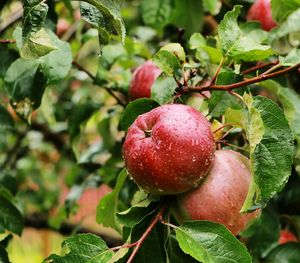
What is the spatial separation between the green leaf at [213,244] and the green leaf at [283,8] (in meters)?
0.44

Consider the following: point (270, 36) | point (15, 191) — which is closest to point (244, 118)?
point (270, 36)

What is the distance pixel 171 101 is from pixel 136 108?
0.19 feet

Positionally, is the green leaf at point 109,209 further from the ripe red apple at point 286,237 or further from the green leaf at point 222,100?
the ripe red apple at point 286,237

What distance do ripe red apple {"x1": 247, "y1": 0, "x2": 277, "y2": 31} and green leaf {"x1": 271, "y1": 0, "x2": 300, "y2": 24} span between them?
0.16 metres

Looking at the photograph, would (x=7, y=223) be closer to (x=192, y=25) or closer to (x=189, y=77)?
(x=189, y=77)

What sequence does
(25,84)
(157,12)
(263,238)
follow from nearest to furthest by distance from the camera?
(25,84)
(263,238)
(157,12)

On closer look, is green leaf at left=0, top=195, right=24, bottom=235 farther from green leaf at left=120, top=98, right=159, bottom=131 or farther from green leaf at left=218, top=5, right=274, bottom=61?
green leaf at left=218, top=5, right=274, bottom=61

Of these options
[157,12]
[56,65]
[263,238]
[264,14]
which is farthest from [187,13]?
[263,238]

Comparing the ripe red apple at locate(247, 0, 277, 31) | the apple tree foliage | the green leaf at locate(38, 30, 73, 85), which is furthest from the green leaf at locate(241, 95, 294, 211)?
the ripe red apple at locate(247, 0, 277, 31)

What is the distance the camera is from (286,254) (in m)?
1.14

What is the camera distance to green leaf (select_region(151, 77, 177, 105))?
937 millimetres

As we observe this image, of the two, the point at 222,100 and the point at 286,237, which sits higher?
the point at 222,100

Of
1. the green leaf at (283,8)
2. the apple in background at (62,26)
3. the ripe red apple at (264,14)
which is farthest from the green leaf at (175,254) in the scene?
the apple in background at (62,26)

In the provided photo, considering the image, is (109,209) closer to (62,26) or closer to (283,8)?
(283,8)
